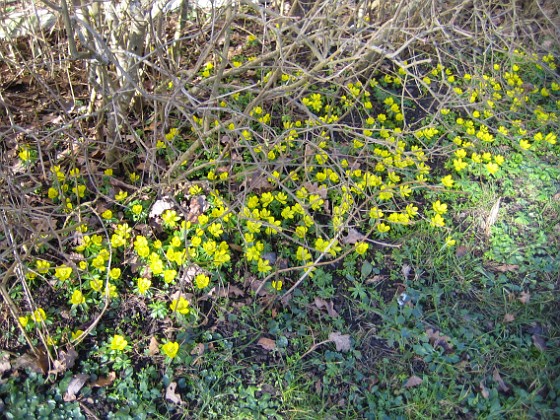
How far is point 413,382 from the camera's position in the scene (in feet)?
8.29

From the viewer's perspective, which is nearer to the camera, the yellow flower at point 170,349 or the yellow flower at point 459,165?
the yellow flower at point 170,349

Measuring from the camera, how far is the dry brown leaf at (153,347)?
2.47 m

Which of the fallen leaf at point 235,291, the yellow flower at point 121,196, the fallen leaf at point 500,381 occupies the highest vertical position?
the yellow flower at point 121,196

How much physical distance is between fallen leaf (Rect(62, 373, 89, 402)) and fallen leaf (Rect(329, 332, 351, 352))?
1.16m

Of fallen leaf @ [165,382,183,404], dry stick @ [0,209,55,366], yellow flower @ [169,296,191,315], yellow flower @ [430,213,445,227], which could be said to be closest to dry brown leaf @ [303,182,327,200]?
yellow flower @ [430,213,445,227]

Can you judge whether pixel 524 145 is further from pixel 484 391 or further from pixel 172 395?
pixel 172 395

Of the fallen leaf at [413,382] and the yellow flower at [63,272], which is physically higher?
the yellow flower at [63,272]

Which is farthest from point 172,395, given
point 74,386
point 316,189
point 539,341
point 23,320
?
point 539,341

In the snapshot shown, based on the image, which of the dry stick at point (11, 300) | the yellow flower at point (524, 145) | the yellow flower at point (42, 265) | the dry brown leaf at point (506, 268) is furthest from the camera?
the yellow flower at point (524, 145)

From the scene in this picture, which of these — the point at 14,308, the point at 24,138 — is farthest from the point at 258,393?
the point at 24,138

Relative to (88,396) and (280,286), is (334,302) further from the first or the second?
(88,396)

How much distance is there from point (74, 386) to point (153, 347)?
0.37 m

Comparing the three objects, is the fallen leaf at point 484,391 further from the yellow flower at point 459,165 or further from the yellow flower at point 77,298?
the yellow flower at point 77,298

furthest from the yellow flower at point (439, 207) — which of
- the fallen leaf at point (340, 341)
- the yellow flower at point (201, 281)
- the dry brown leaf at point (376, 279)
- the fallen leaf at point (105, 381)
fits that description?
the fallen leaf at point (105, 381)
